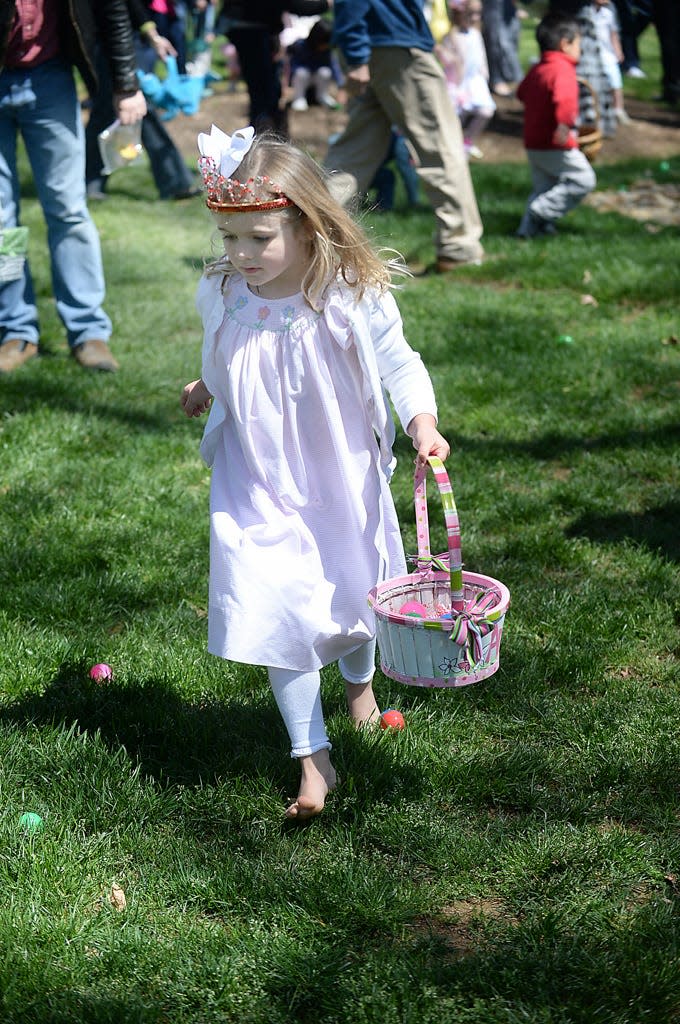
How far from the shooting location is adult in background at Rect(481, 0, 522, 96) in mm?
16547

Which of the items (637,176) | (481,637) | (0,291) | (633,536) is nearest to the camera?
(481,637)

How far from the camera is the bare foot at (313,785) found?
2.90 m

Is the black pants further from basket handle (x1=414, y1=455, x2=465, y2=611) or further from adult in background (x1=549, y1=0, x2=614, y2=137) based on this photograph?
basket handle (x1=414, y1=455, x2=465, y2=611)

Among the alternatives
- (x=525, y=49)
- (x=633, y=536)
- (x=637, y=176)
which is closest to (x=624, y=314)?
(x=633, y=536)

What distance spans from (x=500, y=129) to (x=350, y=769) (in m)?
12.1

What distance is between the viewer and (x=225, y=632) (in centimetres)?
286

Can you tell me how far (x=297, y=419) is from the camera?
9.72 ft

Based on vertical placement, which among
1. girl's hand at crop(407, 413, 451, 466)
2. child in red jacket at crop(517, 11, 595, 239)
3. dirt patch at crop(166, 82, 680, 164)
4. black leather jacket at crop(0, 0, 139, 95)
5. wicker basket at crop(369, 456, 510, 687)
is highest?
black leather jacket at crop(0, 0, 139, 95)

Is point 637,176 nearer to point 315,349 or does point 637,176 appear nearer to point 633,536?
point 633,536

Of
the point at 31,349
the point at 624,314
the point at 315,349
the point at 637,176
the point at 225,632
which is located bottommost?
the point at 637,176

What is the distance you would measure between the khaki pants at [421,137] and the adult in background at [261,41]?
1.54 m

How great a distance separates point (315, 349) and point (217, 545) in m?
0.52

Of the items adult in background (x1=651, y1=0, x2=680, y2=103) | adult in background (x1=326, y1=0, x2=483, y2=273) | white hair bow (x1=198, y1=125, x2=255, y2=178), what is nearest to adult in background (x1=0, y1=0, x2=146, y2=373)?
adult in background (x1=326, y1=0, x2=483, y2=273)

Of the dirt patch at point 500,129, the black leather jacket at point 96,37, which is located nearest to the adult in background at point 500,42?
the dirt patch at point 500,129
